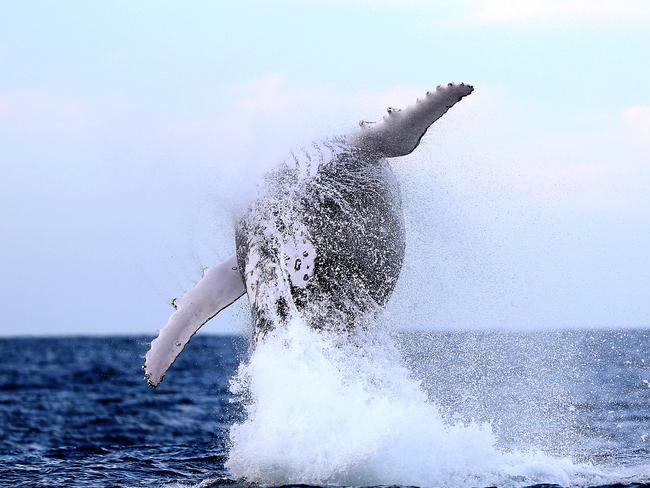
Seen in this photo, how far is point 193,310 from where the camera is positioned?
37.6 feet

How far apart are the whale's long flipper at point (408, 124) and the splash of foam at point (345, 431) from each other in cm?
223

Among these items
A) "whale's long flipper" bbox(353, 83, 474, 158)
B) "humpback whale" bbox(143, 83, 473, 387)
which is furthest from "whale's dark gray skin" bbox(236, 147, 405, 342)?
"whale's long flipper" bbox(353, 83, 474, 158)

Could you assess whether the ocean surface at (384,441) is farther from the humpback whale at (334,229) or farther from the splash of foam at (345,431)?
the humpback whale at (334,229)

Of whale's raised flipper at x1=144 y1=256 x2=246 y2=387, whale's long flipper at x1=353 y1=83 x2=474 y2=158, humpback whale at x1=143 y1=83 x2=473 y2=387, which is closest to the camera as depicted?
whale's long flipper at x1=353 y1=83 x2=474 y2=158

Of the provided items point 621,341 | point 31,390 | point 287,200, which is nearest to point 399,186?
point 287,200

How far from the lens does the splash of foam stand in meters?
8.58

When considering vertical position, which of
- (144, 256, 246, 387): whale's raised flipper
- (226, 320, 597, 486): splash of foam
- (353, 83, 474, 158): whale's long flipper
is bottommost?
(226, 320, 597, 486): splash of foam

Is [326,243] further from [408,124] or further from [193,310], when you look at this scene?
[193,310]

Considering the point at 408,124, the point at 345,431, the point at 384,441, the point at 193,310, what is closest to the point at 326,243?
the point at 408,124

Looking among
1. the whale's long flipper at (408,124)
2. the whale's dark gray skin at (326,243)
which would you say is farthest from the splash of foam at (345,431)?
the whale's long flipper at (408,124)

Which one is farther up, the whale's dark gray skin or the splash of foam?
the whale's dark gray skin

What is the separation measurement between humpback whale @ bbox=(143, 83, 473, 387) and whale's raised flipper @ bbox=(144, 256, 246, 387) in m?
0.66

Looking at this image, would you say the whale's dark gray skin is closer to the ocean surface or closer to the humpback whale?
the humpback whale

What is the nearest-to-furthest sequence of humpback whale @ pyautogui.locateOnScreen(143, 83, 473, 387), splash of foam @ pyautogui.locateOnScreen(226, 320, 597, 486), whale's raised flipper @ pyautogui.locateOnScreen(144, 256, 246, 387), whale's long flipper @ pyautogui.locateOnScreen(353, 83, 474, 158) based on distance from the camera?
splash of foam @ pyautogui.locateOnScreen(226, 320, 597, 486) → whale's long flipper @ pyautogui.locateOnScreen(353, 83, 474, 158) → humpback whale @ pyautogui.locateOnScreen(143, 83, 473, 387) → whale's raised flipper @ pyautogui.locateOnScreen(144, 256, 246, 387)
